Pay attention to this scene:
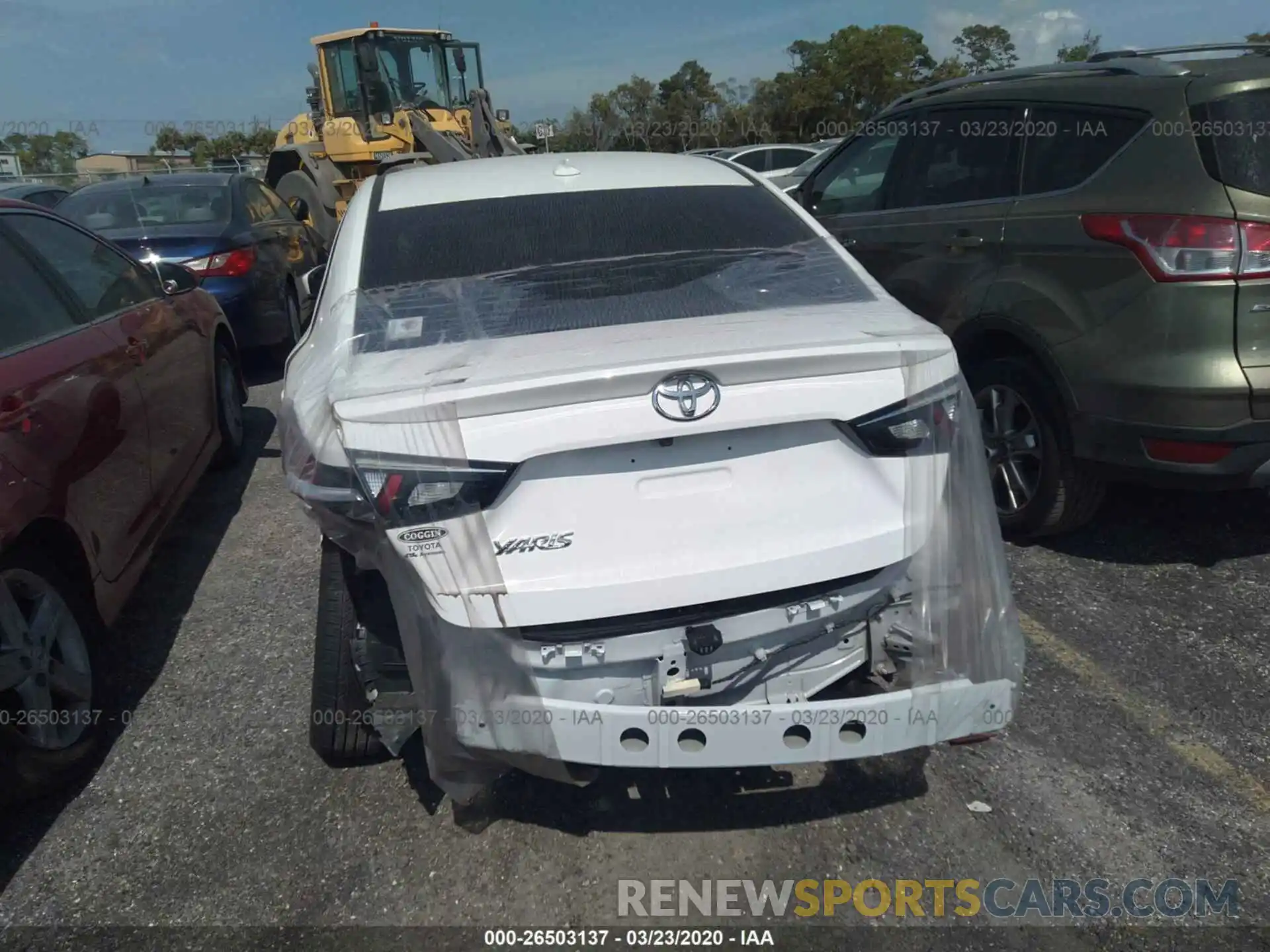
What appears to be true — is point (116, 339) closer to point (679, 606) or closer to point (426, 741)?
point (426, 741)

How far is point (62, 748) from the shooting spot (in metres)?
2.80

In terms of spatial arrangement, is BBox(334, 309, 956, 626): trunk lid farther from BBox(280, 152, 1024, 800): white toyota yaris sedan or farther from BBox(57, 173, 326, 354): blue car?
BBox(57, 173, 326, 354): blue car

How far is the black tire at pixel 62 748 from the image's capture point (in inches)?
103

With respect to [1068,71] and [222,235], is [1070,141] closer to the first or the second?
[1068,71]

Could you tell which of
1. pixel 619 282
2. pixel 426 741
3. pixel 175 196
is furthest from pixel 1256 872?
pixel 175 196

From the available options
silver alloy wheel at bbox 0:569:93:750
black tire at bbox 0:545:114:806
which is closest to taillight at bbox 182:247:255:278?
black tire at bbox 0:545:114:806

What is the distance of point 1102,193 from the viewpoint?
11.8ft

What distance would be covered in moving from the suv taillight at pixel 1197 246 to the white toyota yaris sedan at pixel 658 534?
4.59 ft

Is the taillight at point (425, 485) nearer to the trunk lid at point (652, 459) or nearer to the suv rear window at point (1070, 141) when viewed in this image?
the trunk lid at point (652, 459)

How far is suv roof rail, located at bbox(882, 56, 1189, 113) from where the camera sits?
12.4 feet

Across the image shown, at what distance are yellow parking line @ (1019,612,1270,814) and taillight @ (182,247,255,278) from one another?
5722mm

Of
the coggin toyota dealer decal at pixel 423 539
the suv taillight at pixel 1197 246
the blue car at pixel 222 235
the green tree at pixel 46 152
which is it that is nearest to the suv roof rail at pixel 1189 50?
the suv taillight at pixel 1197 246

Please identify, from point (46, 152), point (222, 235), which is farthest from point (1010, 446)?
point (46, 152)

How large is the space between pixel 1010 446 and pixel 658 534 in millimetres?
2470
